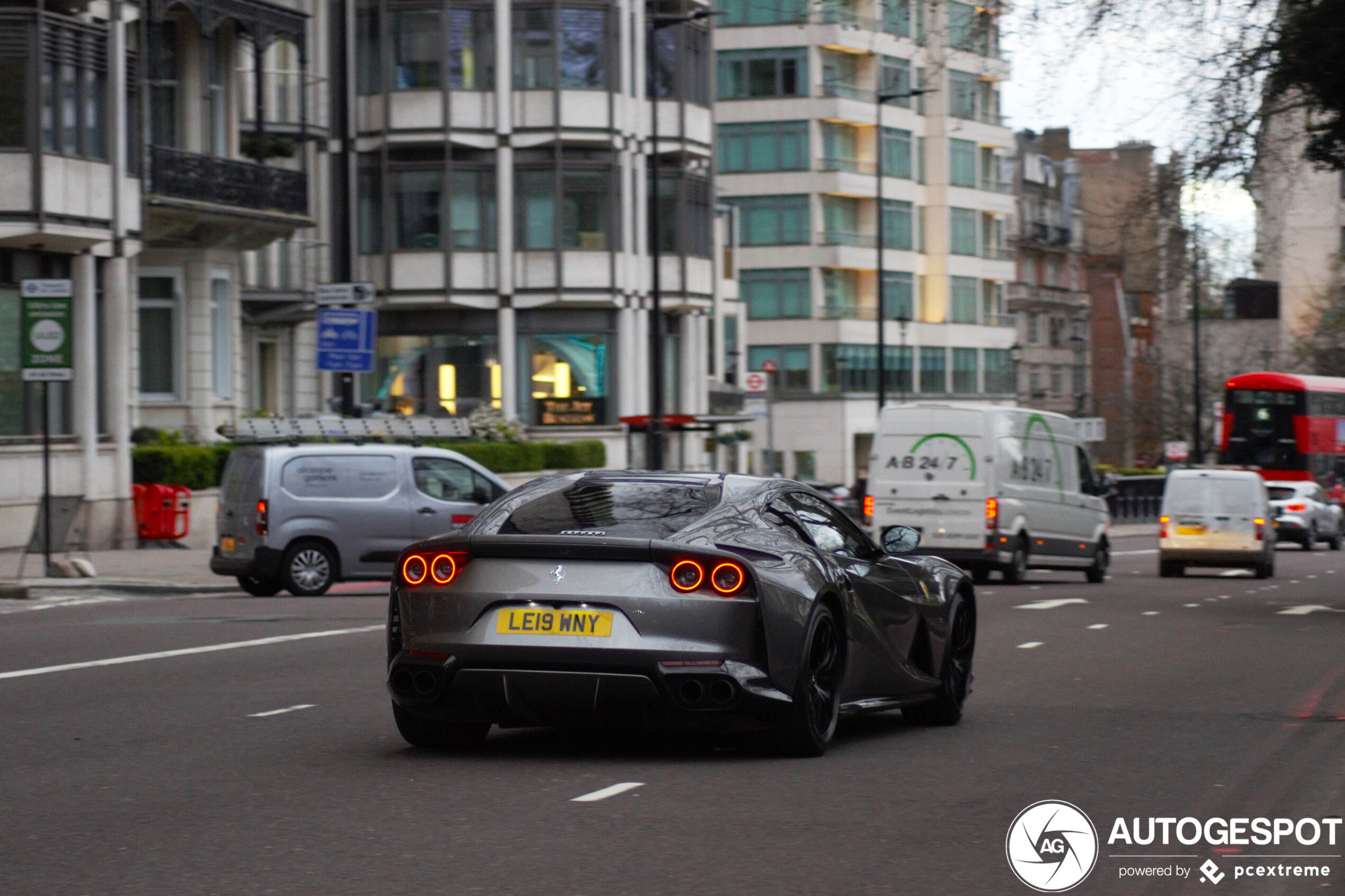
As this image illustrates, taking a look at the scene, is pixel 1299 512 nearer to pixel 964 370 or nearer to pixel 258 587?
pixel 258 587

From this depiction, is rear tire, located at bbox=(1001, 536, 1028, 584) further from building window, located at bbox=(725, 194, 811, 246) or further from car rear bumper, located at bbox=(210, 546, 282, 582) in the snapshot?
building window, located at bbox=(725, 194, 811, 246)

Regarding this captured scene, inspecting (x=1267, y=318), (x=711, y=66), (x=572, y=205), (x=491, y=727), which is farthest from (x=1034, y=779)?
(x=1267, y=318)

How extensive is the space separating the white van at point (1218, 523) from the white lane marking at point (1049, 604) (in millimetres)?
8806

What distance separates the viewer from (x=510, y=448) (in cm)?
4281

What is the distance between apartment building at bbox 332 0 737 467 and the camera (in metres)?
47.0

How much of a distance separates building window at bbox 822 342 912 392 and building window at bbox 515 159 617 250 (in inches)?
1352

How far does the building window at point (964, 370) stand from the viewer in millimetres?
87938

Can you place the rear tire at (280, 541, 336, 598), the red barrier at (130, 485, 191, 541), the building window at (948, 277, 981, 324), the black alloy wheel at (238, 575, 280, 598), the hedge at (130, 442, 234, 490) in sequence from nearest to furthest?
the rear tire at (280, 541, 336, 598), the black alloy wheel at (238, 575, 280, 598), the red barrier at (130, 485, 191, 541), the hedge at (130, 442, 234, 490), the building window at (948, 277, 981, 324)

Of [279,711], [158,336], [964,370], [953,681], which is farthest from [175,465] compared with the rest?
[964,370]

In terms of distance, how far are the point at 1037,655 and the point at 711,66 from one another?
1456 inches

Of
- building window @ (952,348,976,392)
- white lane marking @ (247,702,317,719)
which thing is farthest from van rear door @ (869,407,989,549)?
building window @ (952,348,976,392)

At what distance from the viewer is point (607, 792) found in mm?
8141

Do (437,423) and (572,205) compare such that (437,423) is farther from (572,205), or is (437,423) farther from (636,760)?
(636,760)

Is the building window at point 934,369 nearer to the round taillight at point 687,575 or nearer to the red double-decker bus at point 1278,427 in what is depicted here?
the red double-decker bus at point 1278,427
